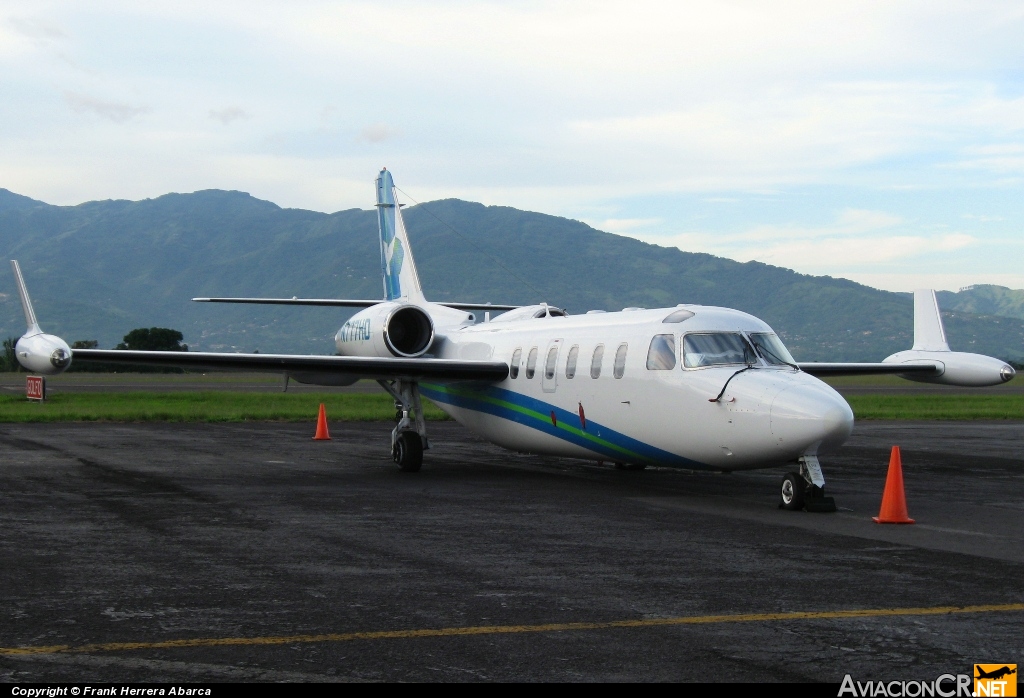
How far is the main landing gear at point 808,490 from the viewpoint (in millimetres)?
13547

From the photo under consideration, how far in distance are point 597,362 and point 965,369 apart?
A: 8.46m

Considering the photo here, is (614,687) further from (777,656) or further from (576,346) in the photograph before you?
(576,346)

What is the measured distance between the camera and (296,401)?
43938 mm

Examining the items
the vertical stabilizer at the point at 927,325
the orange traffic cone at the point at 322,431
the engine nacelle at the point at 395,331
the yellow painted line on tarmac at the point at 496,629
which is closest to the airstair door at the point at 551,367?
the engine nacelle at the point at 395,331

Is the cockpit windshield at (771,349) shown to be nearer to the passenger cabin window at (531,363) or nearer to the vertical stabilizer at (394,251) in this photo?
the passenger cabin window at (531,363)

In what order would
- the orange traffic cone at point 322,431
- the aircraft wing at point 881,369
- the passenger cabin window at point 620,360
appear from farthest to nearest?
the orange traffic cone at point 322,431, the aircraft wing at point 881,369, the passenger cabin window at point 620,360

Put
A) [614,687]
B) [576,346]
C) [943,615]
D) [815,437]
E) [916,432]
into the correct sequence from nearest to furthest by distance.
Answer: [614,687] < [943,615] < [815,437] < [576,346] < [916,432]

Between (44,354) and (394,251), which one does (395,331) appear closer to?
(394,251)

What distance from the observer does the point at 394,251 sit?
26141 millimetres

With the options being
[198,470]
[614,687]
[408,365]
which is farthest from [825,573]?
[198,470]

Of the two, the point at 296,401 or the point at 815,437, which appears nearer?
the point at 815,437

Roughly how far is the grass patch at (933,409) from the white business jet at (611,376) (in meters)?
13.1

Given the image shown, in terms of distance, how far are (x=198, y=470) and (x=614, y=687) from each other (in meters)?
13.7

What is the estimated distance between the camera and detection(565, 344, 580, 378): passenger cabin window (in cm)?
1762
